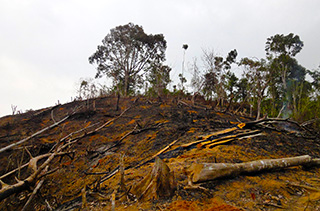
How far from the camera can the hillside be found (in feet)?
7.54

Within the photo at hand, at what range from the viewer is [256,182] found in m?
2.63

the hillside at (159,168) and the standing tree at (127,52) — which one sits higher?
the standing tree at (127,52)

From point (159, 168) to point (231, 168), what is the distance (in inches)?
45.4

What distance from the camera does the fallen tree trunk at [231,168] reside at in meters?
2.55

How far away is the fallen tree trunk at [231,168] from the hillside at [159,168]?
82mm

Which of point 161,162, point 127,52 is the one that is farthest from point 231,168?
point 127,52

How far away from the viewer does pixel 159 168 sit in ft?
8.10

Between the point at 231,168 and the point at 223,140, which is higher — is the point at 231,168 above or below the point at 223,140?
below

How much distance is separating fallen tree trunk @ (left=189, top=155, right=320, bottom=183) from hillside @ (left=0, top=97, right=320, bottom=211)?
8 centimetres

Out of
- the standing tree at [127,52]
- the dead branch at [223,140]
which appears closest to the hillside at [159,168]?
the dead branch at [223,140]

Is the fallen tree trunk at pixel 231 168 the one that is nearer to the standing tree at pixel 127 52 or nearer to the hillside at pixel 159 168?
the hillside at pixel 159 168

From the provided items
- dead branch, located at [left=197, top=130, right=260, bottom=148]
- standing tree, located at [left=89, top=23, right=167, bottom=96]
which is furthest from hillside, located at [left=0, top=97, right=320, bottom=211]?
standing tree, located at [left=89, top=23, right=167, bottom=96]

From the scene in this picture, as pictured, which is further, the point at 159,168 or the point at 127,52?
the point at 127,52

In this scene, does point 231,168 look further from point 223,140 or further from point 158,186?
point 223,140
